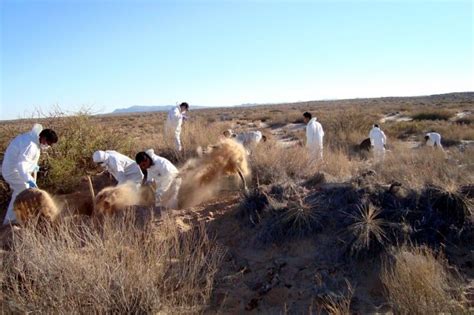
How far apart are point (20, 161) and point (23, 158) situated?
7 centimetres

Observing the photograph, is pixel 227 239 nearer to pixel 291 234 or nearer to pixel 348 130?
pixel 291 234

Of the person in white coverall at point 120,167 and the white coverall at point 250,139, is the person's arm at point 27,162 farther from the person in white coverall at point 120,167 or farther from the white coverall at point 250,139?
the white coverall at point 250,139

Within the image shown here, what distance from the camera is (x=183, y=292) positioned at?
3.83 m

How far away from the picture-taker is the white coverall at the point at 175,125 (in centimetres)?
1081

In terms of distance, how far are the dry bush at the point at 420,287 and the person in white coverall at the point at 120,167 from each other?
4590 millimetres

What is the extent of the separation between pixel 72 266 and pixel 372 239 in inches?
119

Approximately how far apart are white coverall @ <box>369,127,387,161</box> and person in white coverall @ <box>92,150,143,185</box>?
6.66 meters

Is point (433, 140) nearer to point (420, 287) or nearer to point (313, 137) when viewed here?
point (313, 137)

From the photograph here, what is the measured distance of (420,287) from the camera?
3588mm

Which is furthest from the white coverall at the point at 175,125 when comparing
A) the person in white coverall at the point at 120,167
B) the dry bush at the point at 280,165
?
the person in white coverall at the point at 120,167

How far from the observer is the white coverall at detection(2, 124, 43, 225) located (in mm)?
6641

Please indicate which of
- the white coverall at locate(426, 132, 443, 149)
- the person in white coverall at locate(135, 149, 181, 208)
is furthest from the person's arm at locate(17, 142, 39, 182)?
the white coverall at locate(426, 132, 443, 149)

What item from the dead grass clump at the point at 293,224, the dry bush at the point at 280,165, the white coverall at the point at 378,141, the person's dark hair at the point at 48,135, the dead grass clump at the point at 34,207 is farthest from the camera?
the white coverall at the point at 378,141

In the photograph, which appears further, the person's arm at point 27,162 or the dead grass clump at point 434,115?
the dead grass clump at point 434,115
